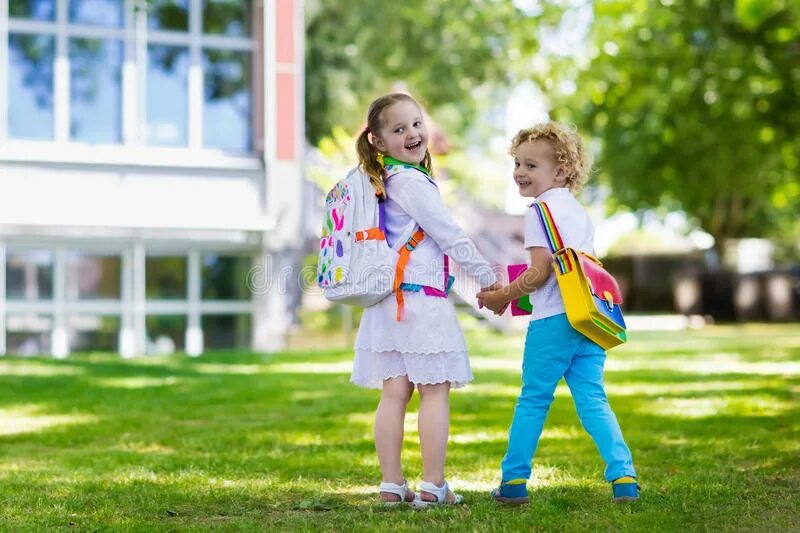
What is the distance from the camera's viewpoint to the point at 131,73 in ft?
46.7

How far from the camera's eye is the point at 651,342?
1549 centimetres

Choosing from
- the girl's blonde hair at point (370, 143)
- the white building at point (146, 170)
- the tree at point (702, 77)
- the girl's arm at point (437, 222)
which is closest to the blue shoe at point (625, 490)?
the girl's arm at point (437, 222)

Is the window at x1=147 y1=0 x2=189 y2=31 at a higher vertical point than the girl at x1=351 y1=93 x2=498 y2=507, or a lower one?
higher

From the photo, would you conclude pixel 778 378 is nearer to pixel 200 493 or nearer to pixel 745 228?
pixel 200 493

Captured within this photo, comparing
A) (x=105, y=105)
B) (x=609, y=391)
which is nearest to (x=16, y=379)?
(x=609, y=391)

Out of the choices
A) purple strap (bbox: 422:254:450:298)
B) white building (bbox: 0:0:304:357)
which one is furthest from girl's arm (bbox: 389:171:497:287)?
white building (bbox: 0:0:304:357)

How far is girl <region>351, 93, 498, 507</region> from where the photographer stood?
164 inches

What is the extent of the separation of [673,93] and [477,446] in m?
13.9

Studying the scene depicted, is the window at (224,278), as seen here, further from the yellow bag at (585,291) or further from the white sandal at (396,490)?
the yellow bag at (585,291)

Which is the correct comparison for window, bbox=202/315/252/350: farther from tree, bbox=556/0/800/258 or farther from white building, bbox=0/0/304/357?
tree, bbox=556/0/800/258

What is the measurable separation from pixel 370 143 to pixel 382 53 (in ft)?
60.2

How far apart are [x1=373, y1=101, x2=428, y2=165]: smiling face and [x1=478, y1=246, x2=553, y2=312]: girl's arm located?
60cm

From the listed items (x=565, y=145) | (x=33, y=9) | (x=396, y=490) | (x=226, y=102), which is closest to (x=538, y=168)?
(x=565, y=145)

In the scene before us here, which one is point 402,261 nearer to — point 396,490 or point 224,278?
point 396,490
